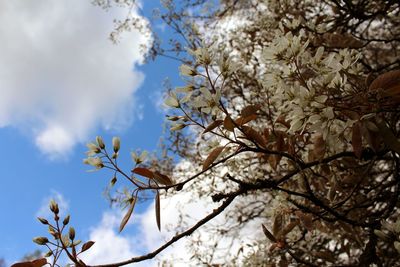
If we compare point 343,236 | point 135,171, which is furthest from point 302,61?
point 343,236

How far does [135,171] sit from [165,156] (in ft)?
9.36

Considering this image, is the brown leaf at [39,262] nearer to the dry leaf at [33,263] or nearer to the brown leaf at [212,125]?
the dry leaf at [33,263]

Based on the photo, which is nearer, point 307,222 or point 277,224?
point 307,222

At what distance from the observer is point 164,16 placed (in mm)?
3980

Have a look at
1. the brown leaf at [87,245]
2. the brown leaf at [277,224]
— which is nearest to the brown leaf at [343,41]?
the brown leaf at [277,224]

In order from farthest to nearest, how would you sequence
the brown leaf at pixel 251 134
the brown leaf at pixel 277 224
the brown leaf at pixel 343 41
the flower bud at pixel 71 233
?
the brown leaf at pixel 343 41, the brown leaf at pixel 277 224, the brown leaf at pixel 251 134, the flower bud at pixel 71 233

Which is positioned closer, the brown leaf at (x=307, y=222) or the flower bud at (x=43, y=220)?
the flower bud at (x=43, y=220)

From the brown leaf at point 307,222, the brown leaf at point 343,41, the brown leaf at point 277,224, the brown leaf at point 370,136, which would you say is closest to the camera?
the brown leaf at point 370,136

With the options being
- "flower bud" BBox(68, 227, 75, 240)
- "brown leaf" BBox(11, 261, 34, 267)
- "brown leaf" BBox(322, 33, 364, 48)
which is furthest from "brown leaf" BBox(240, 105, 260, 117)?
"brown leaf" BBox(322, 33, 364, 48)

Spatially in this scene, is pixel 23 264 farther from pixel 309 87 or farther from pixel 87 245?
pixel 309 87

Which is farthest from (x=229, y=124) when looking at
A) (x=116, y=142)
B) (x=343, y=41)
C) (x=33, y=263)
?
(x=343, y=41)

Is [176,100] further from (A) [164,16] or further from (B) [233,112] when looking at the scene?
(A) [164,16]

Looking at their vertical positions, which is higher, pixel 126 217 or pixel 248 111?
pixel 248 111

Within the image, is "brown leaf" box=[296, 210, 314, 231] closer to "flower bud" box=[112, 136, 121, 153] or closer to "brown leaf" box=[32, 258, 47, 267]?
"flower bud" box=[112, 136, 121, 153]
